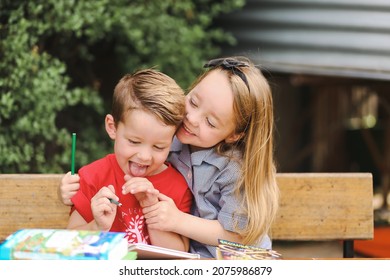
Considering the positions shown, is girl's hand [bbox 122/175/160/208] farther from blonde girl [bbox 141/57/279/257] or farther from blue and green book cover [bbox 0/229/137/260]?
blue and green book cover [bbox 0/229/137/260]

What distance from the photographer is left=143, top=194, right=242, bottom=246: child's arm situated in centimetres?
260

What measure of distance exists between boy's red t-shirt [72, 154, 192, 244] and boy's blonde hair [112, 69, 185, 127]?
8.8 inches

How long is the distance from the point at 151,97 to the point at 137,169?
0.27m

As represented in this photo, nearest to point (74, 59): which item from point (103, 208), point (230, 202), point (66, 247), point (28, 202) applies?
point (28, 202)

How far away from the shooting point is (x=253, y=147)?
2.75 metres

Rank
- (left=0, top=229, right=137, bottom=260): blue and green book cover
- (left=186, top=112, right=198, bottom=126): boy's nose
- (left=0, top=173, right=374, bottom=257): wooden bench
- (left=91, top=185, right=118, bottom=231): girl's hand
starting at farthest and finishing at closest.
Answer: (left=0, top=173, right=374, bottom=257): wooden bench, (left=186, top=112, right=198, bottom=126): boy's nose, (left=91, top=185, right=118, bottom=231): girl's hand, (left=0, top=229, right=137, bottom=260): blue and green book cover

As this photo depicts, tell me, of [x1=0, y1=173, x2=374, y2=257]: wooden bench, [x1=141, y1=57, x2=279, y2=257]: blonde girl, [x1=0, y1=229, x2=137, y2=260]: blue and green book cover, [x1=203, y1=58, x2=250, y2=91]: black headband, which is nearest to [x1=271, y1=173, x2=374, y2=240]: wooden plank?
[x1=0, y1=173, x2=374, y2=257]: wooden bench

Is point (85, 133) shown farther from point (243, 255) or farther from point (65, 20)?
point (243, 255)

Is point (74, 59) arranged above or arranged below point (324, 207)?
above

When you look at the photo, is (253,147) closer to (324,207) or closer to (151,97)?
(151,97)

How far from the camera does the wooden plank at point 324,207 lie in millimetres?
3195

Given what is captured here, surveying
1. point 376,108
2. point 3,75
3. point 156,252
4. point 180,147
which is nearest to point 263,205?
point 180,147

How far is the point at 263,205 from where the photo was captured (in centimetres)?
271

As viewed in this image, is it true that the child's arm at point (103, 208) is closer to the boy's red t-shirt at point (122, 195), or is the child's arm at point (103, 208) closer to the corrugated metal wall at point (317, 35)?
the boy's red t-shirt at point (122, 195)
